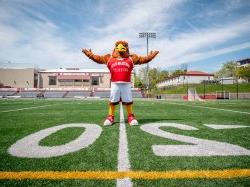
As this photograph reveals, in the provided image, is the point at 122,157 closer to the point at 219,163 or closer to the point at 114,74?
the point at 219,163

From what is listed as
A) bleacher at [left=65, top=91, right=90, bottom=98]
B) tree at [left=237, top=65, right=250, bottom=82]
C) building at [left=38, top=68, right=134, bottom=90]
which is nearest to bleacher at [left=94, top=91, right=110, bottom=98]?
bleacher at [left=65, top=91, right=90, bottom=98]

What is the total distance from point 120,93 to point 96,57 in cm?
108

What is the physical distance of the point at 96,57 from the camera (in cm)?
607

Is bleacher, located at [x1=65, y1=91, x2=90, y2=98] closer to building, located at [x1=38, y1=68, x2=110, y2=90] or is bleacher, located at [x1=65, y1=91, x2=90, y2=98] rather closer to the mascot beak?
building, located at [x1=38, y1=68, x2=110, y2=90]

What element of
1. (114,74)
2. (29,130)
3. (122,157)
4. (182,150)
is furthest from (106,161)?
(114,74)

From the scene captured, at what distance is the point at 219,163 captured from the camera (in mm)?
2578

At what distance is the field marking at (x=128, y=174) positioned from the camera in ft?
7.27

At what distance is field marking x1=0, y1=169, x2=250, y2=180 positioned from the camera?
221 cm

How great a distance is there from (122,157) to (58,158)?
670 millimetres

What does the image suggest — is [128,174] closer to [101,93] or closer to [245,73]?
[101,93]

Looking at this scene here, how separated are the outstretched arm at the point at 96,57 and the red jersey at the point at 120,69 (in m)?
0.32

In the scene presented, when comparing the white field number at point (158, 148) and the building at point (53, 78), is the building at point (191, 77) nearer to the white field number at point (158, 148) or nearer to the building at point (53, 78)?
the building at point (53, 78)

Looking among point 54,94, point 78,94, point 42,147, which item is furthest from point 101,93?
point 42,147

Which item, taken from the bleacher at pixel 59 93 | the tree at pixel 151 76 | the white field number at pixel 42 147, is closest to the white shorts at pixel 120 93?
the white field number at pixel 42 147
